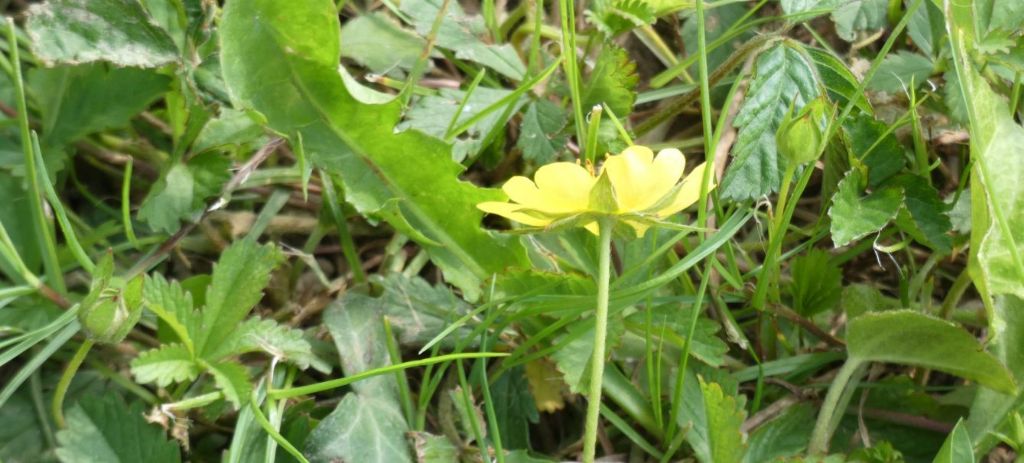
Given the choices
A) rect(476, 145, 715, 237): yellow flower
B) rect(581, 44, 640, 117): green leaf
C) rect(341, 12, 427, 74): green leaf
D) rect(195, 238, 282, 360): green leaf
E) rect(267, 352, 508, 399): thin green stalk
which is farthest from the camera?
rect(341, 12, 427, 74): green leaf

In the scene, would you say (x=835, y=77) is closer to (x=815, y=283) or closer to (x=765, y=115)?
(x=765, y=115)

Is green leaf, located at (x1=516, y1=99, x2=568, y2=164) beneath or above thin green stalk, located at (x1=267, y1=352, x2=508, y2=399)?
above

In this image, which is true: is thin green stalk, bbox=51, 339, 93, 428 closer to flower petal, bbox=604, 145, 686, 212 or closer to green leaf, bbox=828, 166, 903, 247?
flower petal, bbox=604, 145, 686, 212

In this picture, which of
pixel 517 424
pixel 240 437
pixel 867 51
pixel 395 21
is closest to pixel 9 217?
pixel 240 437

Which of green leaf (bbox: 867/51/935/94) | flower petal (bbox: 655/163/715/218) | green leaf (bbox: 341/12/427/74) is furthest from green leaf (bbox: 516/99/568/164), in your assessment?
green leaf (bbox: 867/51/935/94)

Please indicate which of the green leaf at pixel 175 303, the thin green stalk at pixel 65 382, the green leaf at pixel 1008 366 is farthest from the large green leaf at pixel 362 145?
the green leaf at pixel 1008 366

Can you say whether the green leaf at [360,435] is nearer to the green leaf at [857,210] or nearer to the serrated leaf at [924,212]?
the green leaf at [857,210]
